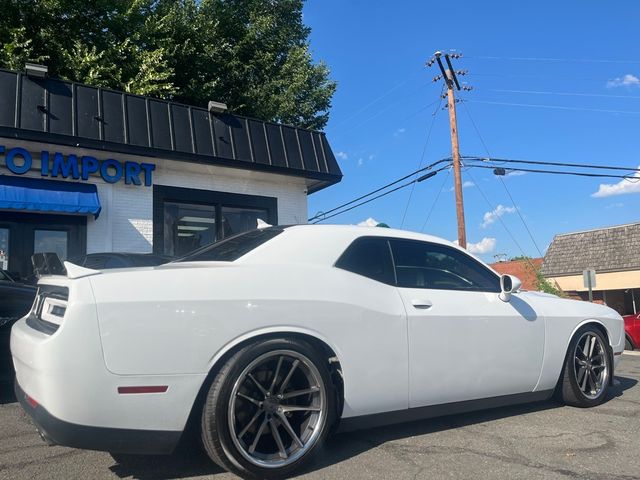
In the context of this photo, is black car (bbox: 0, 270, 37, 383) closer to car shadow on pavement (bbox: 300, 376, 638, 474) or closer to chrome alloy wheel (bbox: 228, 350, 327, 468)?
chrome alloy wheel (bbox: 228, 350, 327, 468)

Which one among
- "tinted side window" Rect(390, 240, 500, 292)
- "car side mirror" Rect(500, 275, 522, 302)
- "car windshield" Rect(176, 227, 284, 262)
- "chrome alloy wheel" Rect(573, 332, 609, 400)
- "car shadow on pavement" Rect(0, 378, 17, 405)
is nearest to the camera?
"car windshield" Rect(176, 227, 284, 262)

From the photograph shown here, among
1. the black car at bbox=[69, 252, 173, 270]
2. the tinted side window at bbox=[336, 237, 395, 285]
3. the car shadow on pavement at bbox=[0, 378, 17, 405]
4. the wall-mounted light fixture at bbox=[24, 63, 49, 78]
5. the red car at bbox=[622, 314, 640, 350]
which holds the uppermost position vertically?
the wall-mounted light fixture at bbox=[24, 63, 49, 78]

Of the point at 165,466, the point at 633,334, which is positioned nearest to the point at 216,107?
the point at 165,466

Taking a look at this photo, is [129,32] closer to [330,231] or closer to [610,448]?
[330,231]

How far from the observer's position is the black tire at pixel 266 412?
2.91m

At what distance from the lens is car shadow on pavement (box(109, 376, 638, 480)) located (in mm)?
3135

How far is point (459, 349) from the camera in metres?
3.85

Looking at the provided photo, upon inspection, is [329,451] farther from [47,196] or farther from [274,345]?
[47,196]

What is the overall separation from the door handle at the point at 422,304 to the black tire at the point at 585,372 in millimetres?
1775

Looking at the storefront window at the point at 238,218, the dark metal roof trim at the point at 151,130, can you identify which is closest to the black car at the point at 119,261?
the dark metal roof trim at the point at 151,130

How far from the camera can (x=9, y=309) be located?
16.5ft

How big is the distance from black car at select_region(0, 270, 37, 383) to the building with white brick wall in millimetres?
3642

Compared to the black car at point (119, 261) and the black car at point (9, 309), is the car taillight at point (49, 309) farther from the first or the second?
the black car at point (119, 261)

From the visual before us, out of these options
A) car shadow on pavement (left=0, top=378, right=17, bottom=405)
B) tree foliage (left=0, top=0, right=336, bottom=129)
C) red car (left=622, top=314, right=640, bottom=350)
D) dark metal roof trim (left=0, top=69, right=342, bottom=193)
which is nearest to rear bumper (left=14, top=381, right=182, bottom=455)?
car shadow on pavement (left=0, top=378, right=17, bottom=405)
